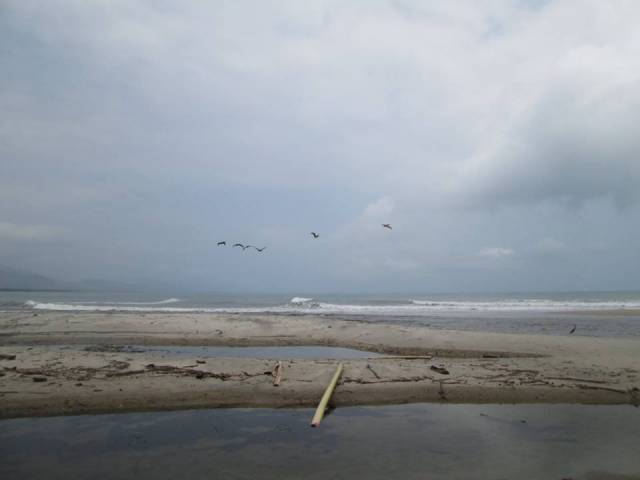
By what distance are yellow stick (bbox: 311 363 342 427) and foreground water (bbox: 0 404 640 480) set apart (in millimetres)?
192

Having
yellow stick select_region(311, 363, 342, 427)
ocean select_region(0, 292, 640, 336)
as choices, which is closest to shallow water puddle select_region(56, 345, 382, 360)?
yellow stick select_region(311, 363, 342, 427)

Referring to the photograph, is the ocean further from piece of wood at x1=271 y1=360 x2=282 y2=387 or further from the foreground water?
the foreground water

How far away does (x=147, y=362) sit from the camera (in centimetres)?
1152

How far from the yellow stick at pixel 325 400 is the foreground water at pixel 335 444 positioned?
0.63 feet

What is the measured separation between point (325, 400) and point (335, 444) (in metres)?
1.73

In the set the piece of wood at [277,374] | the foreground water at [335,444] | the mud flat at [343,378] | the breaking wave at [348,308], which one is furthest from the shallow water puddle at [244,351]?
the breaking wave at [348,308]

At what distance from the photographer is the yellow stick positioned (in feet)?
24.8

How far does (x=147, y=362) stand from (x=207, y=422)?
4.71m

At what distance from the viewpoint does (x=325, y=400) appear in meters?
8.44

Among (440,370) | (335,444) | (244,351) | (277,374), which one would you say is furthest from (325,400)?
(244,351)

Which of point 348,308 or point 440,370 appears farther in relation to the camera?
point 348,308

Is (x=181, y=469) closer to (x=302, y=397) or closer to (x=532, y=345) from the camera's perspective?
(x=302, y=397)

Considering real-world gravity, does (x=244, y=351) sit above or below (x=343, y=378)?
below

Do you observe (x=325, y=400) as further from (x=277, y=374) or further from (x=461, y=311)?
(x=461, y=311)
